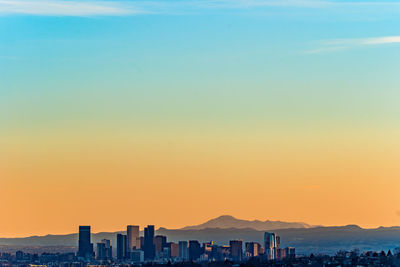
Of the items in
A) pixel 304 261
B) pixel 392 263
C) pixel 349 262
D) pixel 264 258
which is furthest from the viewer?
pixel 264 258

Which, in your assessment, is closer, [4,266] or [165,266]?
[165,266]

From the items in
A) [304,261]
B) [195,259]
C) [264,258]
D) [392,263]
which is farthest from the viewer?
[195,259]

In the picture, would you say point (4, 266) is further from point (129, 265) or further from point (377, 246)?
point (377, 246)

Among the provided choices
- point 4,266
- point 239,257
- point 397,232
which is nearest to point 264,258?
point 239,257

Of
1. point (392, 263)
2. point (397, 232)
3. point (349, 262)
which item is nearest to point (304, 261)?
point (349, 262)

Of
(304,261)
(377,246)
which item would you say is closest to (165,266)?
(304,261)

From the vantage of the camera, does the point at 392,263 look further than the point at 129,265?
No

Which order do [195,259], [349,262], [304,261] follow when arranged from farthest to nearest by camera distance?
[195,259] → [304,261] → [349,262]

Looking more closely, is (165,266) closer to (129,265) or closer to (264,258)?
(264,258)

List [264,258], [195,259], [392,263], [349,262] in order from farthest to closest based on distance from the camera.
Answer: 1. [195,259]
2. [264,258]
3. [349,262]
4. [392,263]
